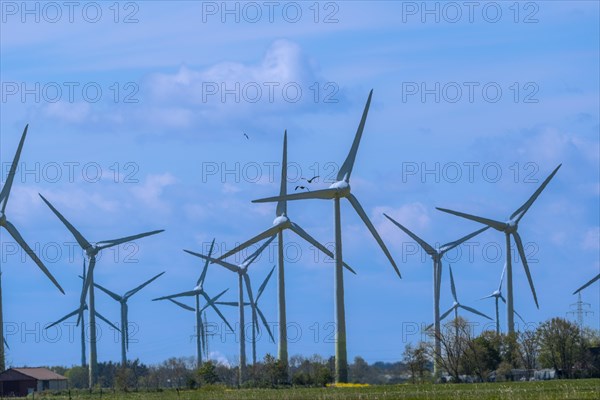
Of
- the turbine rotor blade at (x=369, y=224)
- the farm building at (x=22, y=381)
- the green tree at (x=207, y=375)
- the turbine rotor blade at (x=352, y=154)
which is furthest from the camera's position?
the green tree at (x=207, y=375)

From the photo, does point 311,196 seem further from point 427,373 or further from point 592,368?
point 427,373

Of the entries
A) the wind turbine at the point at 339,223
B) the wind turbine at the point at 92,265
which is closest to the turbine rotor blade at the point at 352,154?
the wind turbine at the point at 339,223

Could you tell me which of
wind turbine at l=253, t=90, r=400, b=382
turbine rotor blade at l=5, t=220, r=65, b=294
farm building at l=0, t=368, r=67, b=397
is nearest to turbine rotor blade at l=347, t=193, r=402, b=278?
wind turbine at l=253, t=90, r=400, b=382

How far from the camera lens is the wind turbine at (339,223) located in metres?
119

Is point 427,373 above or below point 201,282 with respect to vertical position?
below

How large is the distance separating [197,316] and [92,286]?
4063 cm

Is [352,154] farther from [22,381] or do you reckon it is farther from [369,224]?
[22,381]

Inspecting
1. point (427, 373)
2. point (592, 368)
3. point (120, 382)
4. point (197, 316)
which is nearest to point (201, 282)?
point (197, 316)

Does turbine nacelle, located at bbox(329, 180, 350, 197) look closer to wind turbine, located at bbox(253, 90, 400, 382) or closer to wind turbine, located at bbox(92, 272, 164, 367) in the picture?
wind turbine, located at bbox(253, 90, 400, 382)

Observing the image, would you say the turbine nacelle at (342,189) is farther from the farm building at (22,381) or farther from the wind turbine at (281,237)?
the farm building at (22,381)

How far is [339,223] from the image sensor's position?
122 m

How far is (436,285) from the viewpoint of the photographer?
16125 centimetres

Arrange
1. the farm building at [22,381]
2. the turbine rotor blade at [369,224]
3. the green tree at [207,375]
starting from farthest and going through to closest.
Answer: the green tree at [207,375]
the farm building at [22,381]
the turbine rotor blade at [369,224]

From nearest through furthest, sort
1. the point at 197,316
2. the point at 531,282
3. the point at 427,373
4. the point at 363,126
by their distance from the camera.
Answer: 1. the point at 363,126
2. the point at 531,282
3. the point at 427,373
4. the point at 197,316
